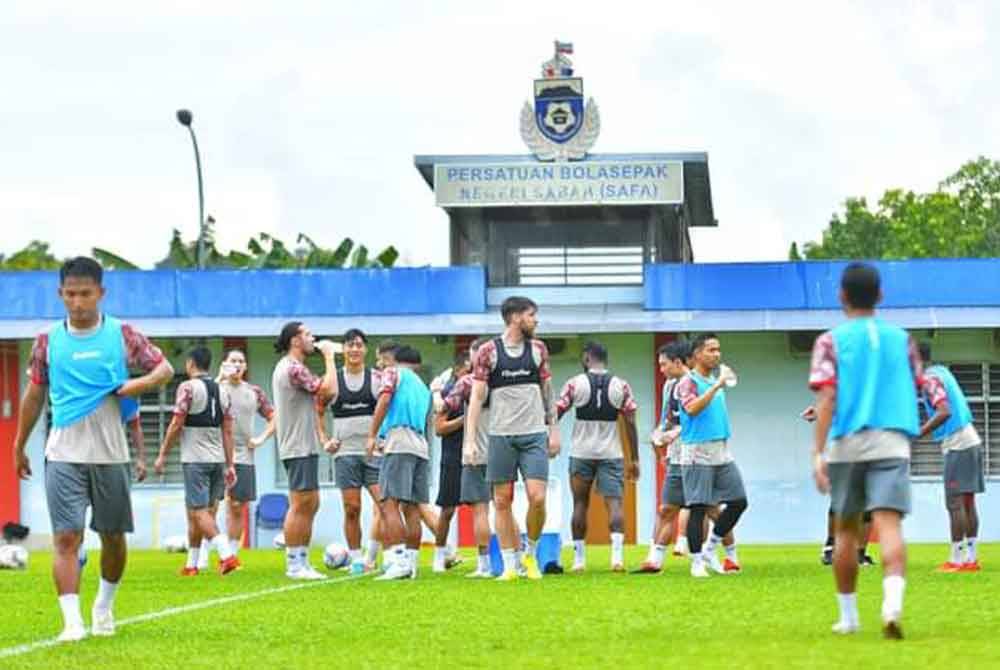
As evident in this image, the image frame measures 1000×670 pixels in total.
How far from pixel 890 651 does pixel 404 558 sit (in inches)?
366

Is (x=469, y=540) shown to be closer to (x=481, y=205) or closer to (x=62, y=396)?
(x=481, y=205)

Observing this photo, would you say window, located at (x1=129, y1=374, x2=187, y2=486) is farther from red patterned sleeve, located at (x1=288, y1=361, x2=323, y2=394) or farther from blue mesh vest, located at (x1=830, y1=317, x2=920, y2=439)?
blue mesh vest, located at (x1=830, y1=317, x2=920, y2=439)

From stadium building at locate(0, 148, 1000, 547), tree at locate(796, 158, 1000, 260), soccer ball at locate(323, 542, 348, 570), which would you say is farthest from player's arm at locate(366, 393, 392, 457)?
tree at locate(796, 158, 1000, 260)

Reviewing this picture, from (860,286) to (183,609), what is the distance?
19.0ft

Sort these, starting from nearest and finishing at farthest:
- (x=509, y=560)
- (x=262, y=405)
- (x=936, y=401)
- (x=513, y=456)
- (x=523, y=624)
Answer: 1. (x=523, y=624)
2. (x=513, y=456)
3. (x=509, y=560)
4. (x=936, y=401)
5. (x=262, y=405)

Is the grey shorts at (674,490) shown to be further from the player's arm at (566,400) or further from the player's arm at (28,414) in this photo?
the player's arm at (28,414)

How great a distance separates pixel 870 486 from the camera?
1059 cm

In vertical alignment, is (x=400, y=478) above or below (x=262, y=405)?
below

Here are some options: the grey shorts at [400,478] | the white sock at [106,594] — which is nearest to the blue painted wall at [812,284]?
the grey shorts at [400,478]

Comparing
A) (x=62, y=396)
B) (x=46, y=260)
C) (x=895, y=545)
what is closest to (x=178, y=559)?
(x=62, y=396)

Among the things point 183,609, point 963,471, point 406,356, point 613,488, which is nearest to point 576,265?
point 613,488

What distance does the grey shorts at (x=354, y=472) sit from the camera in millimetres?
19812

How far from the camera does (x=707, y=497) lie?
728 inches

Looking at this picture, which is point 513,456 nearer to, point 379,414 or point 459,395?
point 379,414
